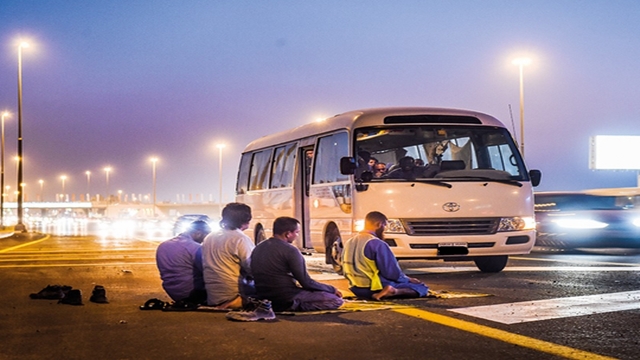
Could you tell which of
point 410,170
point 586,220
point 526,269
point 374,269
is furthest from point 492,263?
point 586,220

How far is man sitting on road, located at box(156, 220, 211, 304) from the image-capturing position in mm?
10633

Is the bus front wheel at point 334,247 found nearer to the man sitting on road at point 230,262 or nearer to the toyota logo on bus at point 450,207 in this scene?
the toyota logo on bus at point 450,207

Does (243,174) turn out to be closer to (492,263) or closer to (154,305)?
(492,263)

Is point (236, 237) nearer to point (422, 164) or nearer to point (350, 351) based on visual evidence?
point (350, 351)

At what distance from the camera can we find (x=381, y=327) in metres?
8.56

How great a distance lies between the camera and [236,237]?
33.2ft

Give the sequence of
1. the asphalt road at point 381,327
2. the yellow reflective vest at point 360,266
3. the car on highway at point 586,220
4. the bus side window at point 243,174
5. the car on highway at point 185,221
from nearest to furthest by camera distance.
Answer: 1. the asphalt road at point 381,327
2. the yellow reflective vest at point 360,266
3. the car on highway at point 185,221
4. the car on highway at point 586,220
5. the bus side window at point 243,174

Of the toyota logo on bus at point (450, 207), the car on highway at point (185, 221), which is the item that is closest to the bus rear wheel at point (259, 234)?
the toyota logo on bus at point (450, 207)

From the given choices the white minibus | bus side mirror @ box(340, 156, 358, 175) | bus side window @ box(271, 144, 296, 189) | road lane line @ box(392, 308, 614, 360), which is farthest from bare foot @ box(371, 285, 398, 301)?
bus side window @ box(271, 144, 296, 189)

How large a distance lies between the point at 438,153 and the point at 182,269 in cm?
575

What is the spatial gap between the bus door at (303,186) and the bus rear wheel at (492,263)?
3583mm

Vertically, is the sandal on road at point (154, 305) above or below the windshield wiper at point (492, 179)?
below

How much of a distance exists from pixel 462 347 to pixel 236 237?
3610mm

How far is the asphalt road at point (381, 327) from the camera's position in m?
7.27
